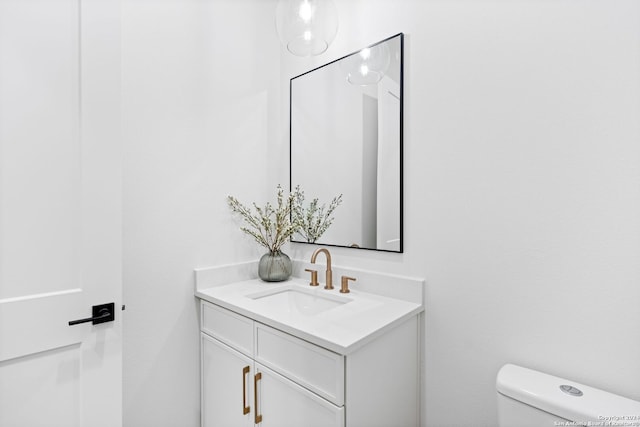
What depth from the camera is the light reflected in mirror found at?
4.84ft

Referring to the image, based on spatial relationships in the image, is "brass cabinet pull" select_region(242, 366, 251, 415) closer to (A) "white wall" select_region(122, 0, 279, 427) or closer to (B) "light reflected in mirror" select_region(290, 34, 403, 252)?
(A) "white wall" select_region(122, 0, 279, 427)

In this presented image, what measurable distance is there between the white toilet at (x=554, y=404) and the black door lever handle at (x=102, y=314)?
1299 millimetres

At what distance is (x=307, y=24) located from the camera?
1.33 meters

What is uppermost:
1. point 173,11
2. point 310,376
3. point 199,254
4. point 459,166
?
point 173,11

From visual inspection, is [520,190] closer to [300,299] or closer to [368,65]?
[368,65]

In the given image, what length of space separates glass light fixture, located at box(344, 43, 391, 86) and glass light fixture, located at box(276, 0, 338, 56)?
22 cm

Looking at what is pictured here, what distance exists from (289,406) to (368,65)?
1.46m

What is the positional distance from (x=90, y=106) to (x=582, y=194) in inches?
63.4

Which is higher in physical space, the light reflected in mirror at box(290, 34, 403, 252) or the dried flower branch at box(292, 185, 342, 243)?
the light reflected in mirror at box(290, 34, 403, 252)

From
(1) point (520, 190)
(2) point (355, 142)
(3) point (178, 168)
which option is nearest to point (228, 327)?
(3) point (178, 168)

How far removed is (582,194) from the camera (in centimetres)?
102

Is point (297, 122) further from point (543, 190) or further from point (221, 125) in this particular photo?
point (543, 190)

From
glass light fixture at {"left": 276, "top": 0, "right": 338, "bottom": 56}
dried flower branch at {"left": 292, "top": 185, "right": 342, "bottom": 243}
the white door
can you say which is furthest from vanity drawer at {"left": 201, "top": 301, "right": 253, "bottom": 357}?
glass light fixture at {"left": 276, "top": 0, "right": 338, "bottom": 56}

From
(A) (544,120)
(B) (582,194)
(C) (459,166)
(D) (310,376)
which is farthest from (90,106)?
(B) (582,194)
